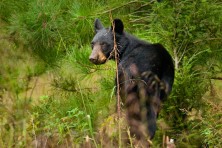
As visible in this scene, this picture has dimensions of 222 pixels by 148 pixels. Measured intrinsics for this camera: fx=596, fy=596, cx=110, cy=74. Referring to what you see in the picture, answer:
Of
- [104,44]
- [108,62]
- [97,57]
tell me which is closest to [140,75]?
[97,57]

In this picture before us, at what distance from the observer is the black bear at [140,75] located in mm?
5074

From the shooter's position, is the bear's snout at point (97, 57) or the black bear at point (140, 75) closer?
the black bear at point (140, 75)

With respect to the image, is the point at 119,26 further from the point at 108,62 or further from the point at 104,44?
the point at 108,62

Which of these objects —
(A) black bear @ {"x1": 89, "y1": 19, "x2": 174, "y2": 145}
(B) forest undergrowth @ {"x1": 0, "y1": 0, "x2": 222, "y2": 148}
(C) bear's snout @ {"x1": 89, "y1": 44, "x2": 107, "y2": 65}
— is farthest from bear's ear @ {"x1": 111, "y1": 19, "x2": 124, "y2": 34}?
(B) forest undergrowth @ {"x1": 0, "y1": 0, "x2": 222, "y2": 148}

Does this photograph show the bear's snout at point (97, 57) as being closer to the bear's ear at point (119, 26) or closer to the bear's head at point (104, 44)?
the bear's head at point (104, 44)

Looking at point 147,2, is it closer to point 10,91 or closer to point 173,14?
point 173,14

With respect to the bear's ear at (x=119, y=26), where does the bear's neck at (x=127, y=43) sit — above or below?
below

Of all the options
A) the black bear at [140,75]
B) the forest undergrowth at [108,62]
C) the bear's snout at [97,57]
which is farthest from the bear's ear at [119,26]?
the forest undergrowth at [108,62]

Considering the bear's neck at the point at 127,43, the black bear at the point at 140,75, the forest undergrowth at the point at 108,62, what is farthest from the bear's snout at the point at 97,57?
the forest undergrowth at the point at 108,62

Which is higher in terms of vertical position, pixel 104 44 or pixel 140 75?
pixel 104 44

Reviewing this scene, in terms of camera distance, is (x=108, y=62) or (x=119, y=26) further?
(x=108, y=62)

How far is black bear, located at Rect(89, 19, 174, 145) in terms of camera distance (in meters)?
5.07

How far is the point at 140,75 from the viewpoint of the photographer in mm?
5223

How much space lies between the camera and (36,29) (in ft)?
26.1
